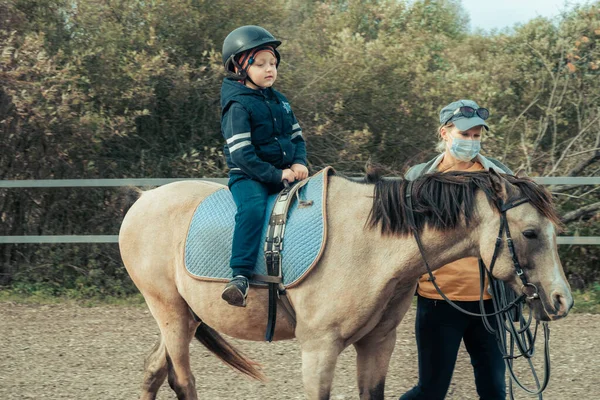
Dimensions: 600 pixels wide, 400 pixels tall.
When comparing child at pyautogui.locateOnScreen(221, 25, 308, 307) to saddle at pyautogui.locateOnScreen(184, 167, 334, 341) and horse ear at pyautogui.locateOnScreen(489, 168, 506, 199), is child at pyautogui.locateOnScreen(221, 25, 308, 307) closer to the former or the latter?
saddle at pyautogui.locateOnScreen(184, 167, 334, 341)

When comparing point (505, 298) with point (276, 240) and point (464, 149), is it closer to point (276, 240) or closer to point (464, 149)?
point (464, 149)

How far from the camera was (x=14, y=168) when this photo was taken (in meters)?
8.84

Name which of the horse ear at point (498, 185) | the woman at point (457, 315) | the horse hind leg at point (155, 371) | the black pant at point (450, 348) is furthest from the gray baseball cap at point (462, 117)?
the horse hind leg at point (155, 371)

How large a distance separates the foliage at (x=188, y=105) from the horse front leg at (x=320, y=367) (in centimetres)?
559

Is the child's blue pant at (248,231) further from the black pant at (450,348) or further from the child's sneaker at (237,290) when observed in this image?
the black pant at (450,348)

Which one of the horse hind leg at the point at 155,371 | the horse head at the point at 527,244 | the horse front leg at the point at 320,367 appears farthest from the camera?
the horse hind leg at the point at 155,371

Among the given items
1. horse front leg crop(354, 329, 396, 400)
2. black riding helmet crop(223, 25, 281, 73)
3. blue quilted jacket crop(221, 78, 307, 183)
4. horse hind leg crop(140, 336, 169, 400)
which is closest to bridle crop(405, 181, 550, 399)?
horse front leg crop(354, 329, 396, 400)

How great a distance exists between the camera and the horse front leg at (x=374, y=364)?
3.68m

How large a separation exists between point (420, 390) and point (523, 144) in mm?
5619

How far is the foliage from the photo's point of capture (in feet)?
28.1

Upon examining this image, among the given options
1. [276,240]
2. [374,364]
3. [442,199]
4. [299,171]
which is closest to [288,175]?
[299,171]

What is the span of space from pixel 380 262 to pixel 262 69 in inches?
45.3

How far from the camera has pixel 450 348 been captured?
387 cm

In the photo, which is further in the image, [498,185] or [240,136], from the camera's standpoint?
[240,136]
